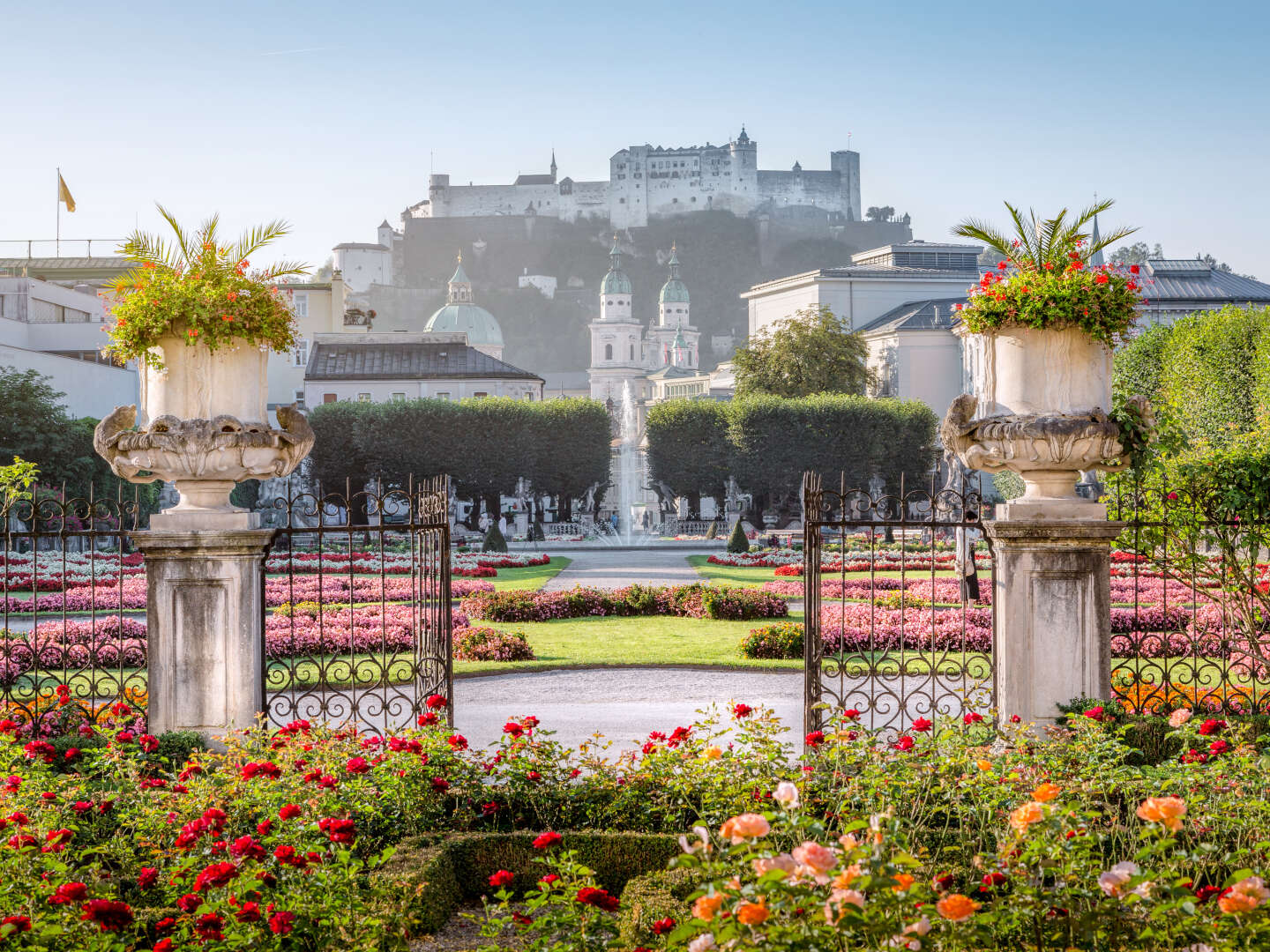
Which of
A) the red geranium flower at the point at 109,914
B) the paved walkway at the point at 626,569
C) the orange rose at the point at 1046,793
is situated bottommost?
the paved walkway at the point at 626,569

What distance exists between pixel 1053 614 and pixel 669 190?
411ft

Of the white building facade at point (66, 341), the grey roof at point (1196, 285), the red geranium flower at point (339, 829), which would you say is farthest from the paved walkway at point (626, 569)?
the grey roof at point (1196, 285)

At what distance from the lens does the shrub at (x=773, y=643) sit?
45.0 ft

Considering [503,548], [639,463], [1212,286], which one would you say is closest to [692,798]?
[503,548]

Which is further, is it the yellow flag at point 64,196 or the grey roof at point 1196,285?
the grey roof at point 1196,285

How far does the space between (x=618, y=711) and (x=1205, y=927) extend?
274 inches

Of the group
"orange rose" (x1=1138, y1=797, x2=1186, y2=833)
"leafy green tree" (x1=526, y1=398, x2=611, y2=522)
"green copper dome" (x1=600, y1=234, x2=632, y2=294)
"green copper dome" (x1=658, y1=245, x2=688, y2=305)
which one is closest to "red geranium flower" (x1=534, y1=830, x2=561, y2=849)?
"orange rose" (x1=1138, y1=797, x2=1186, y2=833)

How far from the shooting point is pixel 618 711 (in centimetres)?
1036

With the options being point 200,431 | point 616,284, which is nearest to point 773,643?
point 200,431

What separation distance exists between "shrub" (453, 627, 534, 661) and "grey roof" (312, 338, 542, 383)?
50444mm

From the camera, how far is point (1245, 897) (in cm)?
331

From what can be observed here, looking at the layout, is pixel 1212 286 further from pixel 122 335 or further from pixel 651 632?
pixel 122 335

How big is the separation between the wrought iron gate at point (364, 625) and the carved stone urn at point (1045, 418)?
3438 millimetres

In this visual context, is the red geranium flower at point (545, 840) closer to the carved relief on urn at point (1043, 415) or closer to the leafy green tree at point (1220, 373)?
the carved relief on urn at point (1043, 415)
